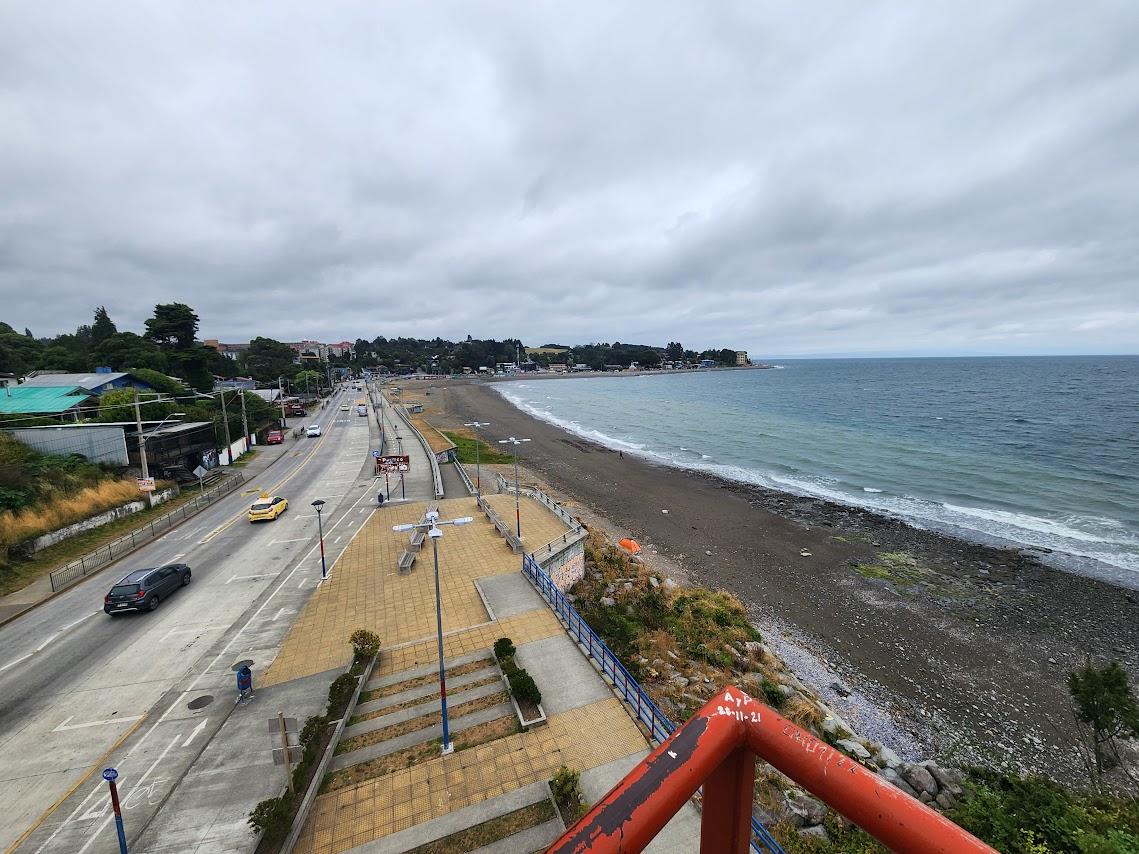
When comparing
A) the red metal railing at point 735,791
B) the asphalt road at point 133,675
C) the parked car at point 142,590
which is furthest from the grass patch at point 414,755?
the parked car at point 142,590

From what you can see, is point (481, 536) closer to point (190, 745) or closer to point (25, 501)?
point (190, 745)

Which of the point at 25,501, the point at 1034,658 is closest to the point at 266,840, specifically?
the point at 25,501

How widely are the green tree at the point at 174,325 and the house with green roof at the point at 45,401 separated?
97.3ft

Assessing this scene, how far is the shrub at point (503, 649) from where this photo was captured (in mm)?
15148

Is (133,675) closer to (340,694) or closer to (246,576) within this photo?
(246,576)

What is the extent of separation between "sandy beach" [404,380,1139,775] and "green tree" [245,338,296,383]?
10531 cm

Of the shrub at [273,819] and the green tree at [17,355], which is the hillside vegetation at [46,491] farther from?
the green tree at [17,355]

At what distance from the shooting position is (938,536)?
34.7 meters

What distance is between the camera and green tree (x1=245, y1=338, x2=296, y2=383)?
118 meters

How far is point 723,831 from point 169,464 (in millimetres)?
47617

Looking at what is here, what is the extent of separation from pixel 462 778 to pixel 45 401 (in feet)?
160

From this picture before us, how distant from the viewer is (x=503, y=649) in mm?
15234

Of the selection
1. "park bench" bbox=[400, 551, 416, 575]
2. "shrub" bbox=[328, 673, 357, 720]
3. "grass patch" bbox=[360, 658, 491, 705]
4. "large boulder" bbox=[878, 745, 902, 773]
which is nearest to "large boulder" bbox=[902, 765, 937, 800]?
"large boulder" bbox=[878, 745, 902, 773]

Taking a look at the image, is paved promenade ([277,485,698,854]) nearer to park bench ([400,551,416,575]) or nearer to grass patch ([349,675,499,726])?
park bench ([400,551,416,575])
